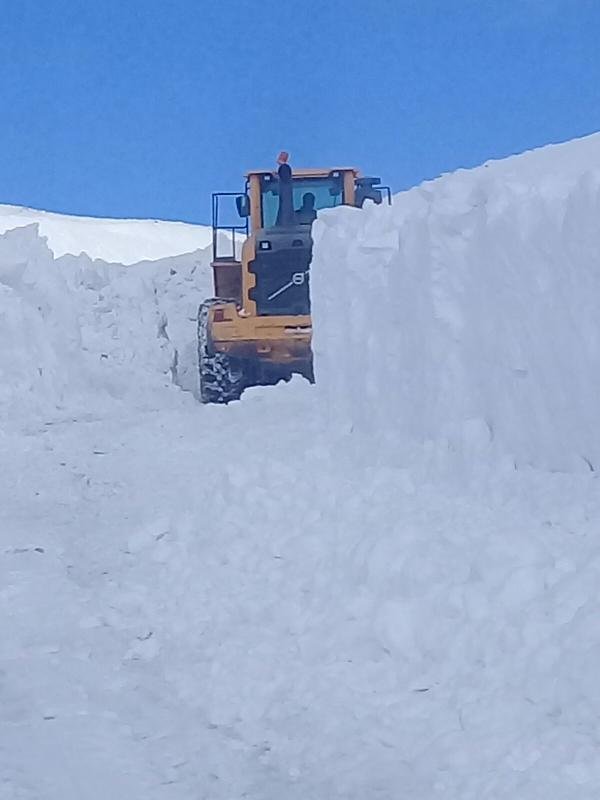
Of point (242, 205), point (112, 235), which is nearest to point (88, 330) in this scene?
point (242, 205)

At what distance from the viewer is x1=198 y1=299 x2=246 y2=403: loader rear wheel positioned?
43.0 feet

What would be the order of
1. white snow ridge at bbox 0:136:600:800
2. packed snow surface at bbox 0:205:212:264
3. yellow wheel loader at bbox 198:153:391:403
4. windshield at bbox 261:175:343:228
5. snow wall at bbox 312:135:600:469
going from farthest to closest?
packed snow surface at bbox 0:205:212:264, windshield at bbox 261:175:343:228, yellow wheel loader at bbox 198:153:391:403, snow wall at bbox 312:135:600:469, white snow ridge at bbox 0:136:600:800

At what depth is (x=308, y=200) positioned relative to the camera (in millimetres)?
13922

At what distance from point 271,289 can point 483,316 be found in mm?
7174

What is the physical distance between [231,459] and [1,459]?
2446mm

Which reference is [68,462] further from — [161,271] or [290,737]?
[161,271]

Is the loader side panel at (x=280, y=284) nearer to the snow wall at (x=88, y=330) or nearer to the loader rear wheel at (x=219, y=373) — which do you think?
the loader rear wheel at (x=219, y=373)

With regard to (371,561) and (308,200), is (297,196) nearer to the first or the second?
(308,200)

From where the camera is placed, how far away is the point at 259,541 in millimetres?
6156

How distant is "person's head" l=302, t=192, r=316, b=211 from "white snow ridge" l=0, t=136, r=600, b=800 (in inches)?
177

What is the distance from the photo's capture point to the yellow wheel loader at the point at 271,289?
41.4 feet

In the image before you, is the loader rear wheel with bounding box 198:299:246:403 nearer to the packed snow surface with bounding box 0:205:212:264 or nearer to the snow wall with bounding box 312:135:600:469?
the snow wall with bounding box 312:135:600:469

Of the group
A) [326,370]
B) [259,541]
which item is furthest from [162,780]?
[326,370]

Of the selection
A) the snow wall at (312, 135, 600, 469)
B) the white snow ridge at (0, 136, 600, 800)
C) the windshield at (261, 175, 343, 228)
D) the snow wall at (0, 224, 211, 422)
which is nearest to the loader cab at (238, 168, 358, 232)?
the windshield at (261, 175, 343, 228)
